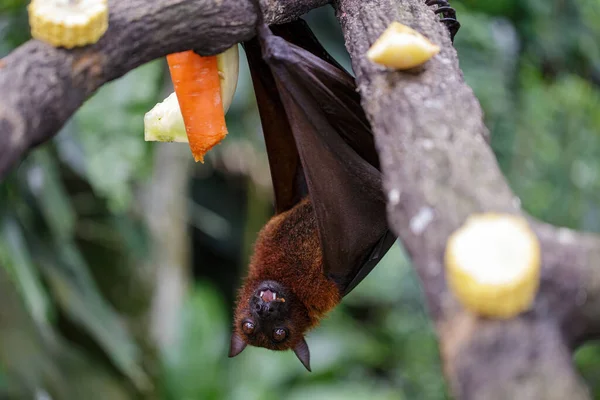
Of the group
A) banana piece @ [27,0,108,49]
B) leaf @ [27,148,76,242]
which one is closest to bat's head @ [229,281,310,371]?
banana piece @ [27,0,108,49]

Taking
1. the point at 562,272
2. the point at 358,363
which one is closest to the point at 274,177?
the point at 562,272

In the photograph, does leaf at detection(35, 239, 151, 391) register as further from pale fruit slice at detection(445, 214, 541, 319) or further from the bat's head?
pale fruit slice at detection(445, 214, 541, 319)

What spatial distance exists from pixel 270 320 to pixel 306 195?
0.47 m

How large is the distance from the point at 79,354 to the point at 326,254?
3.05m

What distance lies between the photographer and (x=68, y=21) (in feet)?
4.37

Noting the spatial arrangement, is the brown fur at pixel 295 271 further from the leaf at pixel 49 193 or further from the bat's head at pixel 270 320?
the leaf at pixel 49 193

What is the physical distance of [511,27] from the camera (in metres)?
4.36

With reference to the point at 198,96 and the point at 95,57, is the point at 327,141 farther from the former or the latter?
the point at 95,57

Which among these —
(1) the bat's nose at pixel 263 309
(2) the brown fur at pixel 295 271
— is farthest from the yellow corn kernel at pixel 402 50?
(1) the bat's nose at pixel 263 309

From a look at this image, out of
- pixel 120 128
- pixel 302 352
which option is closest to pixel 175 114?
pixel 302 352

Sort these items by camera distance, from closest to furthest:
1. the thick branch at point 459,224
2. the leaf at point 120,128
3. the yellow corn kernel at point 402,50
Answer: the thick branch at point 459,224 → the yellow corn kernel at point 402,50 → the leaf at point 120,128

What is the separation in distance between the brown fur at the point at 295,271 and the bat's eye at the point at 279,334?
0.02 meters

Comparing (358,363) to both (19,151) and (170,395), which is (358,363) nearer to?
(170,395)

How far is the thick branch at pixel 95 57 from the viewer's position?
1.26 metres
